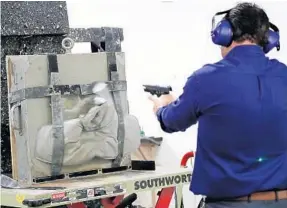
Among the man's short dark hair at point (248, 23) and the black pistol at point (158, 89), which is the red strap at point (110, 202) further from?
the man's short dark hair at point (248, 23)

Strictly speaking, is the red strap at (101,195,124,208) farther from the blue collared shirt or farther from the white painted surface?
the white painted surface

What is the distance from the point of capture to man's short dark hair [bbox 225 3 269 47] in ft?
7.41

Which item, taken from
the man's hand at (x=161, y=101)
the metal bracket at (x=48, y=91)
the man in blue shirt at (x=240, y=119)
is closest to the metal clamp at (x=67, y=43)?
the metal bracket at (x=48, y=91)

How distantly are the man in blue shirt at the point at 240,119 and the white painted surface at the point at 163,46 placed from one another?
2.72 m

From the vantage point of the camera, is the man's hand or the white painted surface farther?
the white painted surface

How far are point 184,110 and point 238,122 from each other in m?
0.21

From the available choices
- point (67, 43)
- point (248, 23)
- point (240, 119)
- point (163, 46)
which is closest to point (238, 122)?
point (240, 119)

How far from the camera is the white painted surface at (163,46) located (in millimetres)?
5070

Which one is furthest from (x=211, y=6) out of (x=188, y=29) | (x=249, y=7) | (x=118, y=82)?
(x=249, y=7)

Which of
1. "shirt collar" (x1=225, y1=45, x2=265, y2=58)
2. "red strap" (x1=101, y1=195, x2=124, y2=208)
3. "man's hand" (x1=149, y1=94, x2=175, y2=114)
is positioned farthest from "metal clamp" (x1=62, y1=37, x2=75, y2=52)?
"shirt collar" (x1=225, y1=45, x2=265, y2=58)

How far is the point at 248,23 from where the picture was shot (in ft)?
7.41

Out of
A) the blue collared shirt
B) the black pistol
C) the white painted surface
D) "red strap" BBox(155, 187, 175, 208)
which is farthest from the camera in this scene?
the white painted surface

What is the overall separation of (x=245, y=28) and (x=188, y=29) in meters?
2.94

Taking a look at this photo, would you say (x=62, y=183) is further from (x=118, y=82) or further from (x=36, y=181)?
(x=118, y=82)
